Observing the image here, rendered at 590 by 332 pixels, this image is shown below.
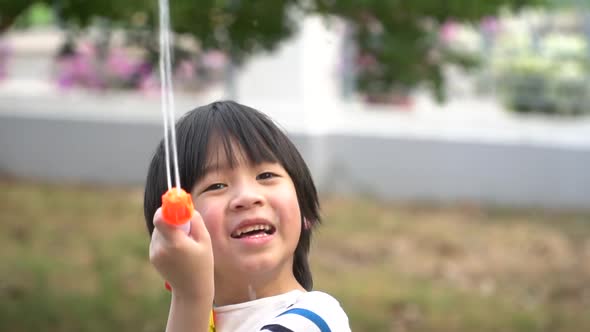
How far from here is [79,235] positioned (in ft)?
20.5

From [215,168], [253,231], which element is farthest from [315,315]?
[215,168]

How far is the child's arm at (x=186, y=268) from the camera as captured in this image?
3.58ft

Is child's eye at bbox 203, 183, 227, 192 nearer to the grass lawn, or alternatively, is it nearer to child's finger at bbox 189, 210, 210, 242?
child's finger at bbox 189, 210, 210, 242

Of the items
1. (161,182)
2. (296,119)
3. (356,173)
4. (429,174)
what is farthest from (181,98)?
(161,182)

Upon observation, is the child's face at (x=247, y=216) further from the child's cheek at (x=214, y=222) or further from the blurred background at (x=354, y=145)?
the blurred background at (x=354, y=145)

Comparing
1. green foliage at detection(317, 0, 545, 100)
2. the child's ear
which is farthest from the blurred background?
the child's ear

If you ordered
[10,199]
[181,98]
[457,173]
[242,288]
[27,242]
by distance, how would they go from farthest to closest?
[181,98] → [457,173] → [10,199] → [27,242] → [242,288]

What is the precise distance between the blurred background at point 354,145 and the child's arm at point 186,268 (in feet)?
6.57

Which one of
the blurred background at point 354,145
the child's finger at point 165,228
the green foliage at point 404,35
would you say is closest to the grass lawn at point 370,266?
the blurred background at point 354,145

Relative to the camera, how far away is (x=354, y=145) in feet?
26.3

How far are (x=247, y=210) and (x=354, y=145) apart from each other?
672cm

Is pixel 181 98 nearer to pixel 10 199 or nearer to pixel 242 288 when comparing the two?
pixel 10 199

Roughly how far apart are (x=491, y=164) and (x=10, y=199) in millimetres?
3689

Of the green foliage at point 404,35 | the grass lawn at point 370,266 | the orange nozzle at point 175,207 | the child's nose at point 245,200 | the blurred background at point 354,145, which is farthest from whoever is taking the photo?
the grass lawn at point 370,266
